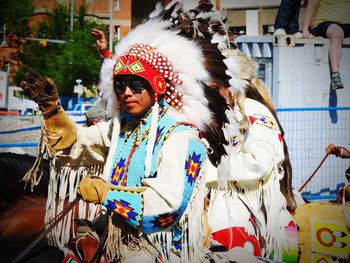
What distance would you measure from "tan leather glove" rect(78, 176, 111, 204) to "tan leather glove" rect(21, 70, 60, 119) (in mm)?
493

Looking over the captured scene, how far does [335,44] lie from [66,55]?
18.6 metres

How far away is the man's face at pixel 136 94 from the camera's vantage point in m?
2.26

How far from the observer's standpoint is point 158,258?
2180 mm

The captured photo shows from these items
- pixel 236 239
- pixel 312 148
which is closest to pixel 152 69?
pixel 236 239

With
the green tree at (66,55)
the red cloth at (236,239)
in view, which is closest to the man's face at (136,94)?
the red cloth at (236,239)

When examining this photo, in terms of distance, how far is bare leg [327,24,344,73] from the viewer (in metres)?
4.00

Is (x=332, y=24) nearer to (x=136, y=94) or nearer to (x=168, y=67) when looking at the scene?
(x=168, y=67)

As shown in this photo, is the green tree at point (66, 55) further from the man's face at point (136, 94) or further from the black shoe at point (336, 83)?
the man's face at point (136, 94)

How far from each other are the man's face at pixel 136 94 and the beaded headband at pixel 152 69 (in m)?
0.03

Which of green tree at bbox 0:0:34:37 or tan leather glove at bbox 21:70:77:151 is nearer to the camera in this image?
tan leather glove at bbox 21:70:77:151

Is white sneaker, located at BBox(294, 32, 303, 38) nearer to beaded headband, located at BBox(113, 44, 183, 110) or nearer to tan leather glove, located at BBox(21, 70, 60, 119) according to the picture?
beaded headband, located at BBox(113, 44, 183, 110)

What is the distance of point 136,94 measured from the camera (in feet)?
7.43

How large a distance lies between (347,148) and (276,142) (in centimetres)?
155

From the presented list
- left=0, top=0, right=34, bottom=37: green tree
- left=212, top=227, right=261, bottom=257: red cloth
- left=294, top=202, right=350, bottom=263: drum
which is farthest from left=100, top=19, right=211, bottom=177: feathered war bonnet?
left=0, top=0, right=34, bottom=37: green tree
